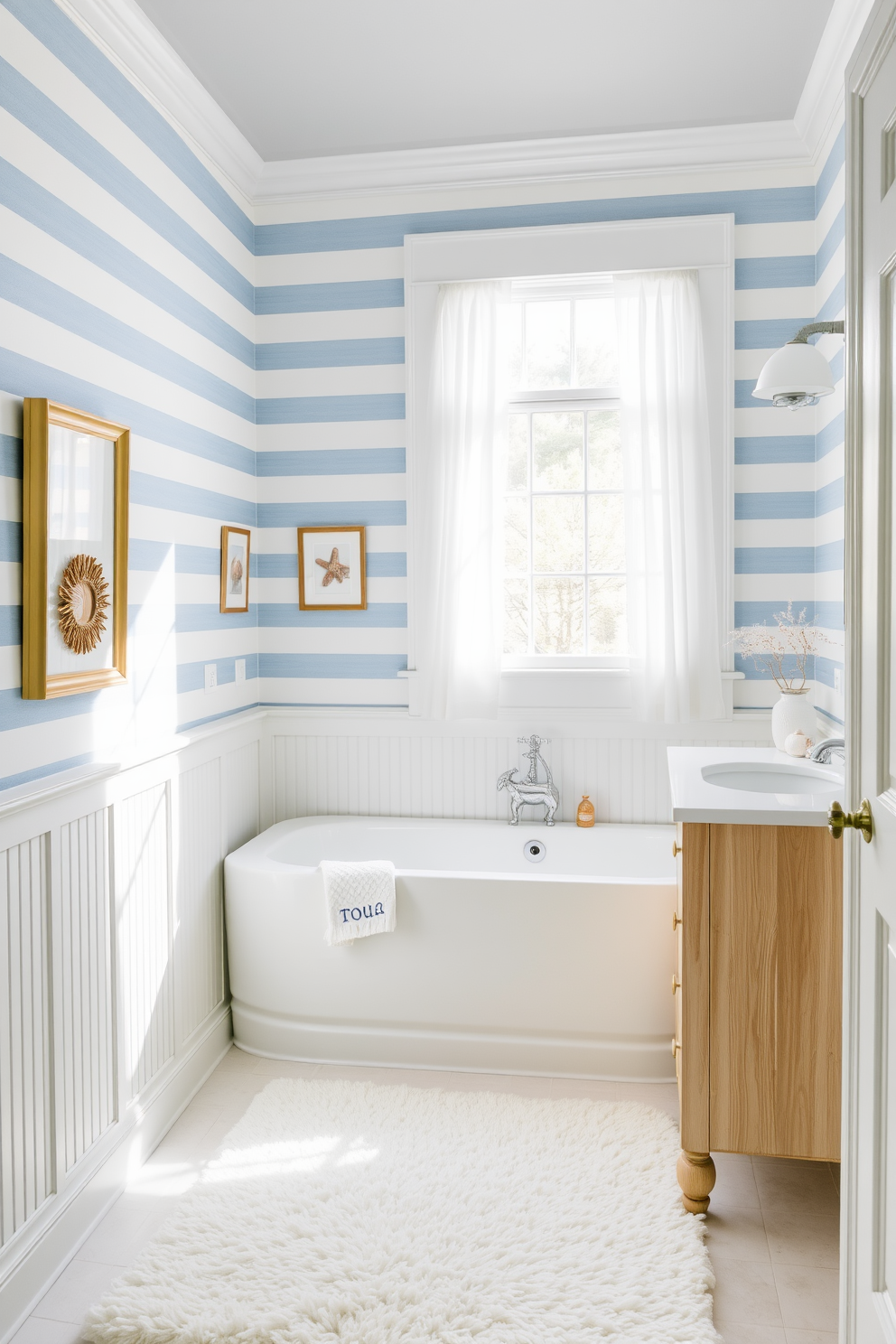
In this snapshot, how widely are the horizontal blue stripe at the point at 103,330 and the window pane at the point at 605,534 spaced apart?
135 cm

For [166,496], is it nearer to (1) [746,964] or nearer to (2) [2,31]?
(2) [2,31]

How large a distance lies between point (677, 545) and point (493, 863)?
4.27ft

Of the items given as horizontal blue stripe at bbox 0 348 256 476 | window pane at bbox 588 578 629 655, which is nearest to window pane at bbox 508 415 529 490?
window pane at bbox 588 578 629 655

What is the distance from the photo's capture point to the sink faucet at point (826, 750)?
214 cm

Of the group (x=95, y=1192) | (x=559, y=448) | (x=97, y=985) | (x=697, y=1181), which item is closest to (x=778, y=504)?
(x=559, y=448)

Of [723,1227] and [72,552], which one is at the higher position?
[72,552]

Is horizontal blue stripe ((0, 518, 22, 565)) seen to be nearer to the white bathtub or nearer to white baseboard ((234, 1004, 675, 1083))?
the white bathtub

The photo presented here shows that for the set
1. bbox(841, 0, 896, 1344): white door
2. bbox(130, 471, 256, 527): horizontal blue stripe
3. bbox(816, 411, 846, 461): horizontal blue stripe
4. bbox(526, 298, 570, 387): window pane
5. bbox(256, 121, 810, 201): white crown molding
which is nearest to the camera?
bbox(841, 0, 896, 1344): white door

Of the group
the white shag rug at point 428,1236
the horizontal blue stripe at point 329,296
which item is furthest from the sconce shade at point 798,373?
the white shag rug at point 428,1236

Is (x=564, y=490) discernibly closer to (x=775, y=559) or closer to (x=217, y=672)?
(x=775, y=559)

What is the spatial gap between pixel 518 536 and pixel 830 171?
1.50 m

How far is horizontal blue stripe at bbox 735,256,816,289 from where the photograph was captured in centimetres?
297

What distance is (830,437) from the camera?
9.12 ft

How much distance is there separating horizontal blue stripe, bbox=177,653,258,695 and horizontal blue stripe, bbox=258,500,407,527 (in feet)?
1.72
